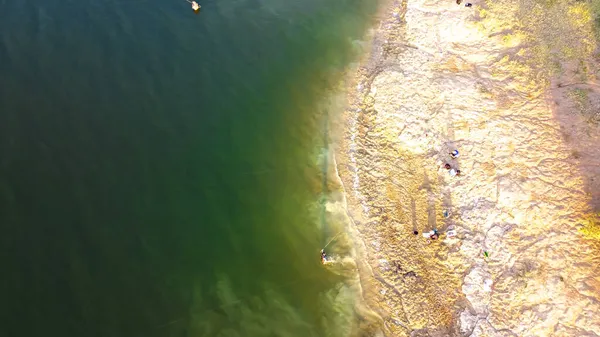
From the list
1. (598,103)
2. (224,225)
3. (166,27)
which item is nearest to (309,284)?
(224,225)

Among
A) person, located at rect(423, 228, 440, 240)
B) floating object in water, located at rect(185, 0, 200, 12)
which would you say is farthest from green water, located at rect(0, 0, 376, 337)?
person, located at rect(423, 228, 440, 240)

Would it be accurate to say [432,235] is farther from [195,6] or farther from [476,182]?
[195,6]

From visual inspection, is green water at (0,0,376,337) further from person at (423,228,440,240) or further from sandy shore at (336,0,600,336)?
person at (423,228,440,240)

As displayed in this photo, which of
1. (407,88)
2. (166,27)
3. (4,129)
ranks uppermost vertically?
(166,27)

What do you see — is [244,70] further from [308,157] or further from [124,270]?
[124,270]

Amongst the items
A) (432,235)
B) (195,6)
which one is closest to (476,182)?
(432,235)

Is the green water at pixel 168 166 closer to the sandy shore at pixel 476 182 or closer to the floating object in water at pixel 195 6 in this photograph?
the floating object in water at pixel 195 6

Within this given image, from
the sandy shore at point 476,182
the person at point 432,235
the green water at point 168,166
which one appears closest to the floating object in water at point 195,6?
the green water at point 168,166
